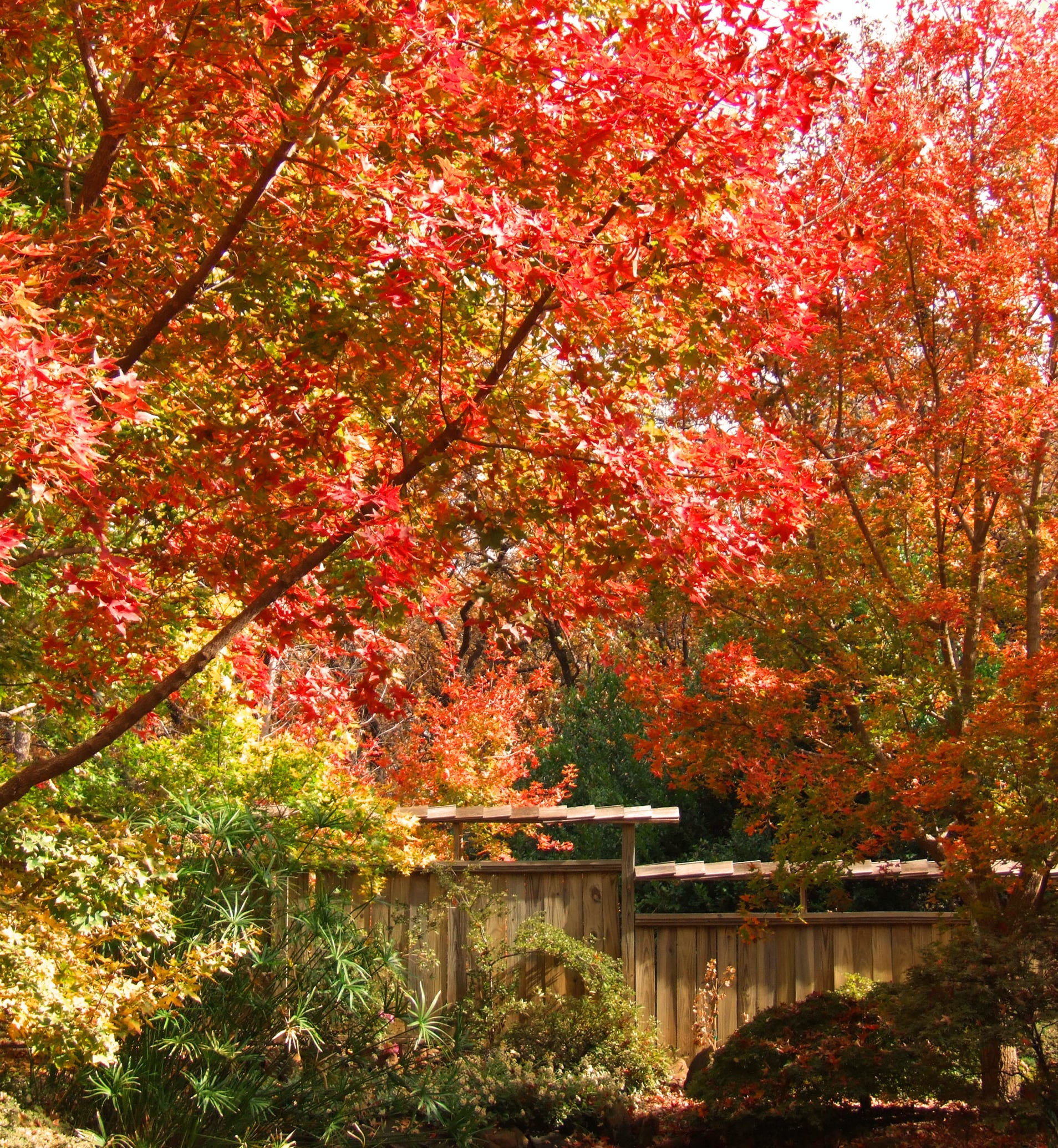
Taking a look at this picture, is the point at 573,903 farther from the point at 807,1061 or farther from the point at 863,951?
the point at 807,1061

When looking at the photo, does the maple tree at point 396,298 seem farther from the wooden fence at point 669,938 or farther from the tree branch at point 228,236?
the wooden fence at point 669,938

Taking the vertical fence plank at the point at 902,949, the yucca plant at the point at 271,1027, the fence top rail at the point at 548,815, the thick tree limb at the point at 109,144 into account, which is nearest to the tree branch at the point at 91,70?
the thick tree limb at the point at 109,144

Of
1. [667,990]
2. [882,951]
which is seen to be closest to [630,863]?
[667,990]

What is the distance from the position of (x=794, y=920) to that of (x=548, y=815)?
6.21ft

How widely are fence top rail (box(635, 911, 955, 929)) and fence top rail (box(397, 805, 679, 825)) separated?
0.74 meters

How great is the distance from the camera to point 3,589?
21.2ft

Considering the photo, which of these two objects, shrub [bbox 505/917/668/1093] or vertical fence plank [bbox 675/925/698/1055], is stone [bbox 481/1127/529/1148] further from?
vertical fence plank [bbox 675/925/698/1055]

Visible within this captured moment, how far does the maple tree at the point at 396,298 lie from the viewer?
3670mm

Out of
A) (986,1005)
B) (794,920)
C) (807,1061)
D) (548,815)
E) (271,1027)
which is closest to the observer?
(986,1005)

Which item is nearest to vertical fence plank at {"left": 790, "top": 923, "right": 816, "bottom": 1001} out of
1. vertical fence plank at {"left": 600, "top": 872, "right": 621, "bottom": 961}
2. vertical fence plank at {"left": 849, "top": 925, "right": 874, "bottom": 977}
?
vertical fence plank at {"left": 849, "top": 925, "right": 874, "bottom": 977}

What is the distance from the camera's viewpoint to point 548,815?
7.66 metres

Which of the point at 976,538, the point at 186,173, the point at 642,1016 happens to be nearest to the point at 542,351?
the point at 186,173

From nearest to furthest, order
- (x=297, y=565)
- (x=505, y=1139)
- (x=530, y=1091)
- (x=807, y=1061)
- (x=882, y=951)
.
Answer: (x=297, y=565), (x=807, y=1061), (x=505, y=1139), (x=530, y=1091), (x=882, y=951)

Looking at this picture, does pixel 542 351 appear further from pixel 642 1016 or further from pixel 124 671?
pixel 642 1016
